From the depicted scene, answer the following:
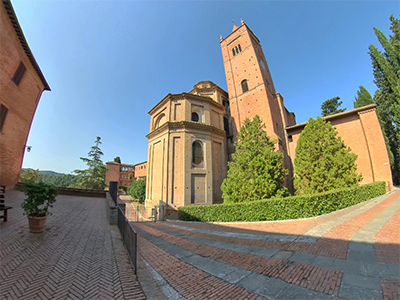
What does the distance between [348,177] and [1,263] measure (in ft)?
55.9

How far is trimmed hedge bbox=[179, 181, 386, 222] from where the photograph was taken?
26.5 ft

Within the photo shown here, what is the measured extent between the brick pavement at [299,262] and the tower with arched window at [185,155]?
9.94m

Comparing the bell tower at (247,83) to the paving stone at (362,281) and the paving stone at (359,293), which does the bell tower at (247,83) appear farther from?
the paving stone at (359,293)

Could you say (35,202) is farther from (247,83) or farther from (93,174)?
(93,174)

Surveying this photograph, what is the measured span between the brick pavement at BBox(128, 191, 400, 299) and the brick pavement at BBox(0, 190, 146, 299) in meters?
0.88

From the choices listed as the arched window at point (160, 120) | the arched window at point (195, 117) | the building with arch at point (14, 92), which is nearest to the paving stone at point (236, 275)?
the arched window at point (195, 117)

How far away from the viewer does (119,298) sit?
262cm

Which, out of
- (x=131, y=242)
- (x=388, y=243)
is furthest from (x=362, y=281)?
(x=131, y=242)

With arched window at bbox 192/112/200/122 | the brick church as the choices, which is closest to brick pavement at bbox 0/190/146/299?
the brick church

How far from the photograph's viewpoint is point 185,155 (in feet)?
54.9

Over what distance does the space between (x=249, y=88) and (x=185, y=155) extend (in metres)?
12.5

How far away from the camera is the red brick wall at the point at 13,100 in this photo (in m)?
11.9

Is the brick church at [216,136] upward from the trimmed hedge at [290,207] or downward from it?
upward

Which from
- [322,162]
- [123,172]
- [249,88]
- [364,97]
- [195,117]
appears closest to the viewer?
[322,162]
